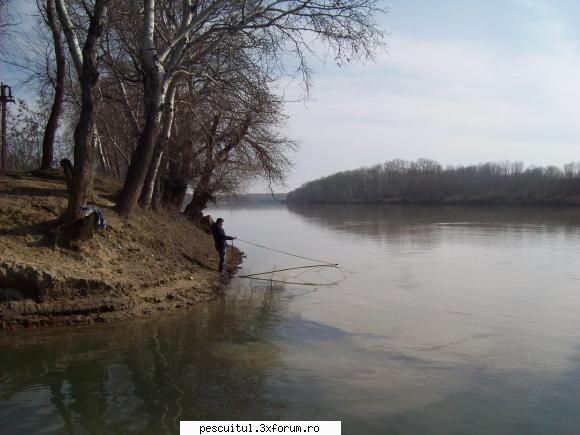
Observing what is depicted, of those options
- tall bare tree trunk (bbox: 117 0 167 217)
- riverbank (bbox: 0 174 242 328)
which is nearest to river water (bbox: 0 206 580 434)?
riverbank (bbox: 0 174 242 328)

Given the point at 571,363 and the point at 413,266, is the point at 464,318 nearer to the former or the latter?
the point at 571,363

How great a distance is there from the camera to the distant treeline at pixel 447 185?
312ft

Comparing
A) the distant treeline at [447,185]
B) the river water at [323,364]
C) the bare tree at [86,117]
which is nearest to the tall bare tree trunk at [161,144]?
the bare tree at [86,117]

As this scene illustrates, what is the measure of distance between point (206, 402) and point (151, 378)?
1.11 m

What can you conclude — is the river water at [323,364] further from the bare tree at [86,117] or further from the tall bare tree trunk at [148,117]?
the tall bare tree trunk at [148,117]

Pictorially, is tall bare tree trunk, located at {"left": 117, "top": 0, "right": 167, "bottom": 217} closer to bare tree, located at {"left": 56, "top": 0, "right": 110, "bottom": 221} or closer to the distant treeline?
bare tree, located at {"left": 56, "top": 0, "right": 110, "bottom": 221}

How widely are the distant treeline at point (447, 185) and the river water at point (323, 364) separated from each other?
272 feet

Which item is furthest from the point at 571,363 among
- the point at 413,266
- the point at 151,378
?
the point at 413,266

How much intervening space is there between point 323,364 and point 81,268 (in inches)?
208

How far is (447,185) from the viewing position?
11206cm

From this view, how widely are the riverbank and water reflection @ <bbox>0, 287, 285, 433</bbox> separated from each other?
67 cm

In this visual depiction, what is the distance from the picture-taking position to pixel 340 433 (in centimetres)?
547

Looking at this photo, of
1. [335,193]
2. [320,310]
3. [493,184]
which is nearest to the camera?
[320,310]

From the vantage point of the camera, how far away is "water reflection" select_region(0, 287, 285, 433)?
567 centimetres
